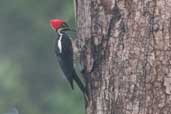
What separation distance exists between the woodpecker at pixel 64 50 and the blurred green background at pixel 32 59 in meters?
7.70

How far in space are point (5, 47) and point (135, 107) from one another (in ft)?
37.7

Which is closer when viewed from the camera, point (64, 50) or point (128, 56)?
point (128, 56)

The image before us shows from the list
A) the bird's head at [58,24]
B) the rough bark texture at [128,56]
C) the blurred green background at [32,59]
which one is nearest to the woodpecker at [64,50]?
the bird's head at [58,24]

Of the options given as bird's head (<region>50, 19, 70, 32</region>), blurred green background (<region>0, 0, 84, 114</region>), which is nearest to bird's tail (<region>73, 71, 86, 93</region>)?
bird's head (<region>50, 19, 70, 32</region>)

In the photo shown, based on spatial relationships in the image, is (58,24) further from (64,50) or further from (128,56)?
(128,56)

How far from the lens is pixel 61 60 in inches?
261

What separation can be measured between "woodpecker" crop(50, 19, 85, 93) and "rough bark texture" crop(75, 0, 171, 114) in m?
1.10

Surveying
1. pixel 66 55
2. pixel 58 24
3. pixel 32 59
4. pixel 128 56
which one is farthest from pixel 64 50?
pixel 32 59

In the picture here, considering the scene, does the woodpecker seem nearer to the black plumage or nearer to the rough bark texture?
the black plumage

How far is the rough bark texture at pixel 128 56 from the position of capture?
4793 millimetres

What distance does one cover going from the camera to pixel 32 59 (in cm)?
1605

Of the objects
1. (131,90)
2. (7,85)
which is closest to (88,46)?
(131,90)

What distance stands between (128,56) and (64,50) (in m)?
1.75

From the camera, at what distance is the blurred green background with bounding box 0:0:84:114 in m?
15.1
